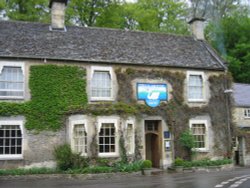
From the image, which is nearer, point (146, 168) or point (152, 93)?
point (146, 168)

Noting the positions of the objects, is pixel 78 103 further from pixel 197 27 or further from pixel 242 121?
pixel 242 121

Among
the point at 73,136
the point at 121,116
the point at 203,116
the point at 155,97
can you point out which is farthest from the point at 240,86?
the point at 73,136

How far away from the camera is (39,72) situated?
22.1 metres

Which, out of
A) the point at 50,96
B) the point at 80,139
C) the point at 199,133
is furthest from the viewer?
the point at 199,133

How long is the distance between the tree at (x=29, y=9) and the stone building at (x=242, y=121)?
20782mm

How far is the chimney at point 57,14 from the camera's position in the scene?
2572 centimetres

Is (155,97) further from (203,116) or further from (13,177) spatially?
(13,177)

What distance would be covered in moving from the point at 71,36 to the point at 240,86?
19.5 m

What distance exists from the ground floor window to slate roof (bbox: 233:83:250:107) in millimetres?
20665

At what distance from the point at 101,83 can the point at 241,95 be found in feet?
57.5

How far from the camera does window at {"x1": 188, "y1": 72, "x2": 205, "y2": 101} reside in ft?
84.1

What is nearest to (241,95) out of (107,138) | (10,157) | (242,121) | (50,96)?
(242,121)

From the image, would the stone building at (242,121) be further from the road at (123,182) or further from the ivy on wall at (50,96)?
the ivy on wall at (50,96)

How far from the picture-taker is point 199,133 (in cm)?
2542
